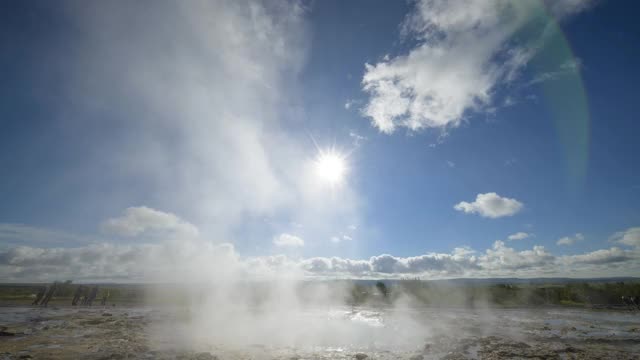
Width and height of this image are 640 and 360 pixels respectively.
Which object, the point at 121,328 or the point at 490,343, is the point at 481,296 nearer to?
the point at 490,343

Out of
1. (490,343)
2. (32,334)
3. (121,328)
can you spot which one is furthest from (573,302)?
(32,334)

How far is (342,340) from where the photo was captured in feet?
80.7

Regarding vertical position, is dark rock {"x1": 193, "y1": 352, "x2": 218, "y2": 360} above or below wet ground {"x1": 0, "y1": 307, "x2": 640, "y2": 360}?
below

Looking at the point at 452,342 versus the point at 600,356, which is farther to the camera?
the point at 452,342

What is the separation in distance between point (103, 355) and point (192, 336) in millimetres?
7567

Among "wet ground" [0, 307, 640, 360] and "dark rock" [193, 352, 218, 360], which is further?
"wet ground" [0, 307, 640, 360]

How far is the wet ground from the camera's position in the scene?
19.6 meters

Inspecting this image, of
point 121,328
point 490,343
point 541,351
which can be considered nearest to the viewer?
point 541,351

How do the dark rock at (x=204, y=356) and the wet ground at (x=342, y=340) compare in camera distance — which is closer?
the dark rock at (x=204, y=356)

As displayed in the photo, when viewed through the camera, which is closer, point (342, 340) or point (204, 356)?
point (204, 356)

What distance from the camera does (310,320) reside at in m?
36.0

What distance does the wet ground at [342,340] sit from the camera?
19641 mm

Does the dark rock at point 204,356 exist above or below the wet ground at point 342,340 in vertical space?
below

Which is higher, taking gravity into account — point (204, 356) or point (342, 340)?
point (342, 340)
